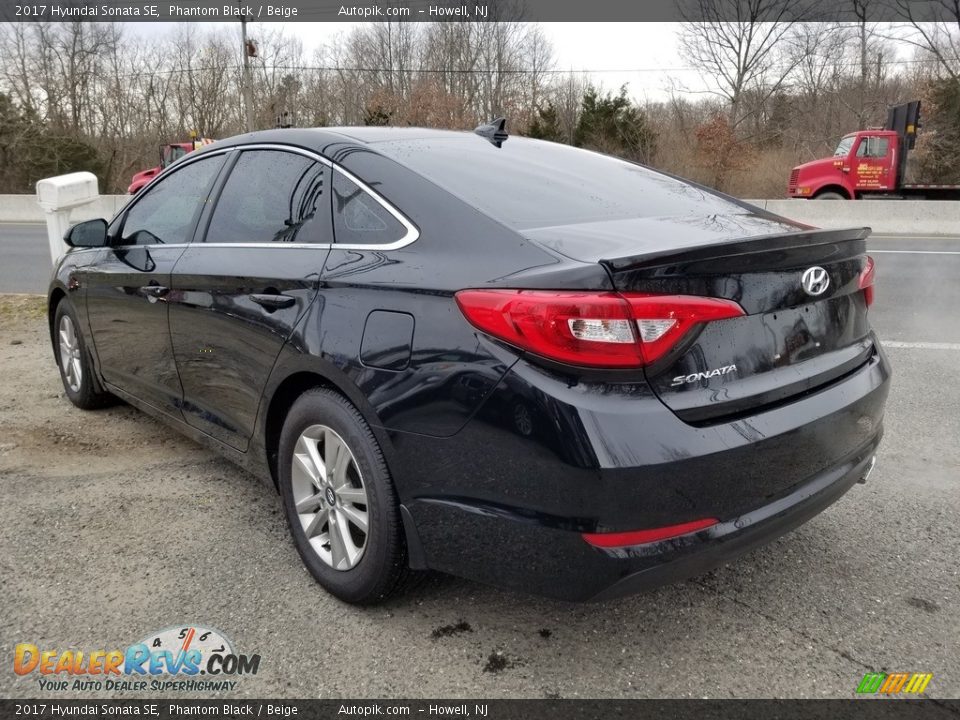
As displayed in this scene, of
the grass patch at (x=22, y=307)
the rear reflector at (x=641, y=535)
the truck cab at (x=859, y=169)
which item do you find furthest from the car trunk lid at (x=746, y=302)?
the truck cab at (x=859, y=169)

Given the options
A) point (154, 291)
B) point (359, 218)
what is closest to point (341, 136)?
point (359, 218)

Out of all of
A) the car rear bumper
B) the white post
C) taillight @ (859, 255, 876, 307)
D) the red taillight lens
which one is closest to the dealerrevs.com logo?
the car rear bumper

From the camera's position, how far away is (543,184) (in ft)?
8.96

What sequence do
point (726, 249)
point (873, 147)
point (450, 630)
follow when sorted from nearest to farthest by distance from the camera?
point (726, 249), point (450, 630), point (873, 147)

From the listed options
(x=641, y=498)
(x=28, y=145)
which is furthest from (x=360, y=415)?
(x=28, y=145)

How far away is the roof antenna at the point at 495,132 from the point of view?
3239 millimetres

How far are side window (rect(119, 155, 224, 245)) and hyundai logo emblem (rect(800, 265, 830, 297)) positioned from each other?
246cm

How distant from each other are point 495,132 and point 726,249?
5.27 feet

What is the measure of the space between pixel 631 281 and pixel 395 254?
77cm

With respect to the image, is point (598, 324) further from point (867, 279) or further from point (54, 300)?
point (54, 300)

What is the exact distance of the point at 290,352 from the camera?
2535mm

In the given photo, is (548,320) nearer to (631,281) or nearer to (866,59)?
(631,281)

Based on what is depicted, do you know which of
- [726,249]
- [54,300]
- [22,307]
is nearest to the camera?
[726,249]

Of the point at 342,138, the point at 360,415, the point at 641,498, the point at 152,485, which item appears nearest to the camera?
the point at 641,498
